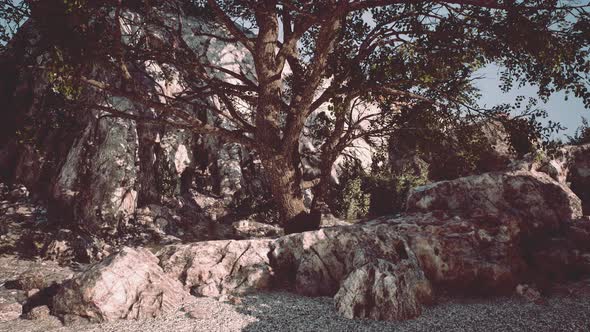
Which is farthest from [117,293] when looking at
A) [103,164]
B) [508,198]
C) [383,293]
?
[508,198]

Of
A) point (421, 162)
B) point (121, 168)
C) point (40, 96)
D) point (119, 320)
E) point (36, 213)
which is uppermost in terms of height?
point (40, 96)

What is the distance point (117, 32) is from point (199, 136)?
8.79 metres

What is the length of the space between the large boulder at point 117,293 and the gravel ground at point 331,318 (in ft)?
0.63

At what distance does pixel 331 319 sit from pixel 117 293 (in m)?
3.21

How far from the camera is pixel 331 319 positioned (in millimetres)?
4500

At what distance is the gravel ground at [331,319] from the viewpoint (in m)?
4.22

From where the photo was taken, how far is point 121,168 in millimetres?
11797

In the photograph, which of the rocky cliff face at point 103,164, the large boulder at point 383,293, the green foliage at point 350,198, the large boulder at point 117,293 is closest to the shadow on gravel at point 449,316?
the large boulder at point 383,293

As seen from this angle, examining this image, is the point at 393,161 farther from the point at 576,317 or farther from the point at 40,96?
the point at 40,96

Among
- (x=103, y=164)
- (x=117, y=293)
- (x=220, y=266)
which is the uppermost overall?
(x=103, y=164)

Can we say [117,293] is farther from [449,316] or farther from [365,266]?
[449,316]

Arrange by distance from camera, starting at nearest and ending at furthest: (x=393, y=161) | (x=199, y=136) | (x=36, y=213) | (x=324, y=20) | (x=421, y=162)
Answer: (x=324, y=20) < (x=36, y=213) < (x=199, y=136) < (x=421, y=162) < (x=393, y=161)

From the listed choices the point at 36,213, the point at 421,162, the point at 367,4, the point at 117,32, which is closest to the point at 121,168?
the point at 36,213

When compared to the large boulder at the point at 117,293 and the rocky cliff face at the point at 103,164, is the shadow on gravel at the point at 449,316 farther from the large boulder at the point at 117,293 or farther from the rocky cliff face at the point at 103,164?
the rocky cliff face at the point at 103,164
